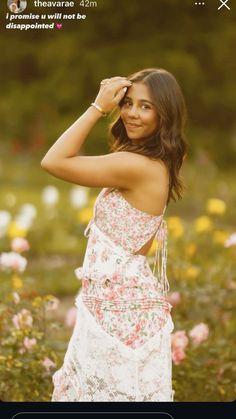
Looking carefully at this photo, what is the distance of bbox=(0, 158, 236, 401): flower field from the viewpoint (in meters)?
2.97

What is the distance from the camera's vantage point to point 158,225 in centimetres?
257

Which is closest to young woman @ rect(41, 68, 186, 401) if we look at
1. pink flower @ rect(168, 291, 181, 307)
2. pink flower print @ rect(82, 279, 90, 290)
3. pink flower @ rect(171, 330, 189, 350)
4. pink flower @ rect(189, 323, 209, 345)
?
pink flower print @ rect(82, 279, 90, 290)

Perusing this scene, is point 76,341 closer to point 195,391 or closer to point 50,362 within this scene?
point 50,362

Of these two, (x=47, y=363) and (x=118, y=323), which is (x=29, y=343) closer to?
(x=47, y=363)

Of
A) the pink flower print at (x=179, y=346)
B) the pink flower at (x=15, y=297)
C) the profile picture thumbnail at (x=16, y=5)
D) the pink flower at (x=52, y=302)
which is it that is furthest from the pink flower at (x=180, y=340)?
the profile picture thumbnail at (x=16, y=5)

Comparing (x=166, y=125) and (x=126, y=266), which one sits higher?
(x=166, y=125)

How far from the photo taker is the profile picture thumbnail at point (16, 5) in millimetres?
2771

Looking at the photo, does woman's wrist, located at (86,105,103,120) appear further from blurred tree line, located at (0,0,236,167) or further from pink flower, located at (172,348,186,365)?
pink flower, located at (172,348,186,365)

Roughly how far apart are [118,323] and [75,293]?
203 cm

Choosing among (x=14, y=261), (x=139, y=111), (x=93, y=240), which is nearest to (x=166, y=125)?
(x=139, y=111)

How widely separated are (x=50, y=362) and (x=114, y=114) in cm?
72

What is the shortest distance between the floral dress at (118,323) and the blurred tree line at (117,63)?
0.64m

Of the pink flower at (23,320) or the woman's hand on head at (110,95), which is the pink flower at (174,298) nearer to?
the pink flower at (23,320)

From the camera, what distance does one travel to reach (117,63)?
4.05m
